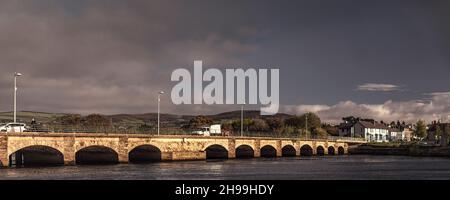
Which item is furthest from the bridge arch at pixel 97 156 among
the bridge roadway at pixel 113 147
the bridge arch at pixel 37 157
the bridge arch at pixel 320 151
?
the bridge arch at pixel 320 151

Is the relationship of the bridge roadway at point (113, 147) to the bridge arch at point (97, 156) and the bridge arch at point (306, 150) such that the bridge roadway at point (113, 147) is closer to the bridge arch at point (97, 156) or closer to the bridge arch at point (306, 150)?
the bridge arch at point (97, 156)

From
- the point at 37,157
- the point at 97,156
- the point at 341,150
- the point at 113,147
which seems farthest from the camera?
the point at 341,150

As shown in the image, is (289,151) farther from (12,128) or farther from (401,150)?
(12,128)

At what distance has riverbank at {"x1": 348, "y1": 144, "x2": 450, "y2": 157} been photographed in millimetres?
141238

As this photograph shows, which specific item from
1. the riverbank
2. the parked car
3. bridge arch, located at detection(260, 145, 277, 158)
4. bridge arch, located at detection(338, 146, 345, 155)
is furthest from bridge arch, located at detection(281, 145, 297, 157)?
the parked car

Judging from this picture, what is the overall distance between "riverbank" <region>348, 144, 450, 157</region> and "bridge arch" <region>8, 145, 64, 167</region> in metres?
95.8

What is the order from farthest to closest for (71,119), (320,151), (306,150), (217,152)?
(71,119) → (320,151) → (306,150) → (217,152)

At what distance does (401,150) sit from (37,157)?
337ft

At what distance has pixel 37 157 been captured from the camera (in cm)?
8844

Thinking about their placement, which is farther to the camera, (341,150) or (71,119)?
(71,119)

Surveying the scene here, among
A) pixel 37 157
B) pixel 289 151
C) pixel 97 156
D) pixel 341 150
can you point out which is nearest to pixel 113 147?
pixel 97 156
